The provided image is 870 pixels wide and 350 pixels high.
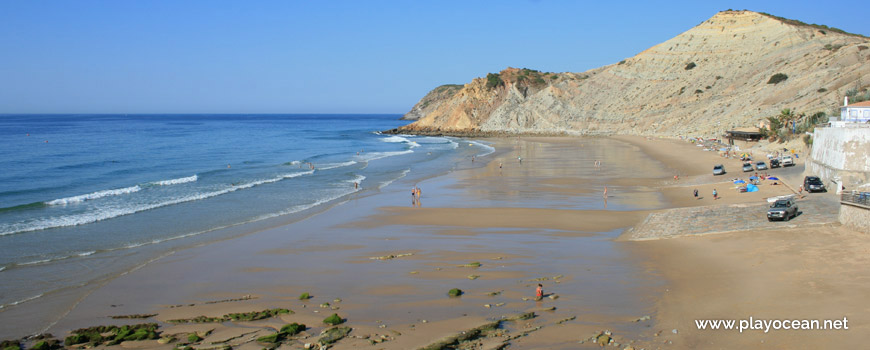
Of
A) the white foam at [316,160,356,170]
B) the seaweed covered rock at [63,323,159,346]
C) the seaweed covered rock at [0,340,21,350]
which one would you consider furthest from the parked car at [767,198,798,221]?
the white foam at [316,160,356,170]

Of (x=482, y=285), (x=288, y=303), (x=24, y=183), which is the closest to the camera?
(x=288, y=303)

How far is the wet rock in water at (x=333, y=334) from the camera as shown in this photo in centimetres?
1202

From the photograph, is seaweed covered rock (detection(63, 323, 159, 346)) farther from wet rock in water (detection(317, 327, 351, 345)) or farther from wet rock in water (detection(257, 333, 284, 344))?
wet rock in water (detection(317, 327, 351, 345))

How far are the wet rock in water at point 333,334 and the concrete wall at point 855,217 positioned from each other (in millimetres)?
16302

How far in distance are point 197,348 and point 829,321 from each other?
12.7m

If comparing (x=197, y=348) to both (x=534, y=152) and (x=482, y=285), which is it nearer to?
(x=482, y=285)

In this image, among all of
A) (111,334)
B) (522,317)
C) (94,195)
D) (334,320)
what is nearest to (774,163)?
(522,317)

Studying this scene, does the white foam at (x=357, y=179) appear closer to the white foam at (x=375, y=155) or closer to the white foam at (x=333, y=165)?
the white foam at (x=333, y=165)

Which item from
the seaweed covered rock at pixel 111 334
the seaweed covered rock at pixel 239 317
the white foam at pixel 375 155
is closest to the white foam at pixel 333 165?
the white foam at pixel 375 155

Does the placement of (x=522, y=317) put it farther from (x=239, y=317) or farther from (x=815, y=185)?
(x=815, y=185)

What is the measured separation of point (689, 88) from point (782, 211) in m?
79.5

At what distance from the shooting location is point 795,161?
40438mm

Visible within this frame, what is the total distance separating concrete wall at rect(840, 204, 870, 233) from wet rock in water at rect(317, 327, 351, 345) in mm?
16302

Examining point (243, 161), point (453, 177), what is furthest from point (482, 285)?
point (243, 161)
